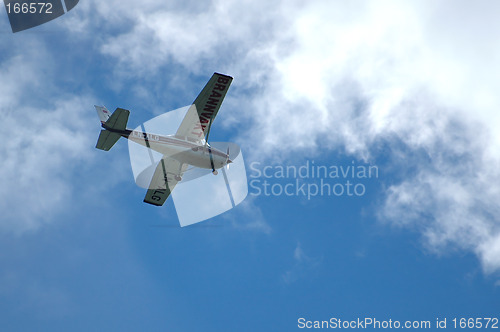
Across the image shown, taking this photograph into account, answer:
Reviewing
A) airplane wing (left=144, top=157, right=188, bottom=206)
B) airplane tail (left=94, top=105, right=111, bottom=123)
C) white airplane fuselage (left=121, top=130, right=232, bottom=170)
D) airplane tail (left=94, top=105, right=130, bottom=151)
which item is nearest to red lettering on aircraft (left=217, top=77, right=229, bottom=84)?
white airplane fuselage (left=121, top=130, right=232, bottom=170)

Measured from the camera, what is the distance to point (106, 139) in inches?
1721

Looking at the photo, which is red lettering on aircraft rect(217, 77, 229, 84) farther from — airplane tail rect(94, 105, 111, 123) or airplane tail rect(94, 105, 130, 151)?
airplane tail rect(94, 105, 111, 123)

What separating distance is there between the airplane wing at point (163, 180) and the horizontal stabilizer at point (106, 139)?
21.4ft

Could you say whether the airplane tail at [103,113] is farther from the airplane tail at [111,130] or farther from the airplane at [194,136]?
the airplane tail at [111,130]

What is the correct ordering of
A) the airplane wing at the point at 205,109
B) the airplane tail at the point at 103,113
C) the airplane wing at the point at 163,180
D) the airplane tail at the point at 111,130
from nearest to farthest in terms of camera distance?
1. the airplane tail at the point at 111,130
2. the airplane wing at the point at 205,109
3. the airplane tail at the point at 103,113
4. the airplane wing at the point at 163,180

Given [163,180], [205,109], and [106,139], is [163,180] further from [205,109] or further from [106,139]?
[205,109]

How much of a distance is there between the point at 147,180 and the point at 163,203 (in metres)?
2.80

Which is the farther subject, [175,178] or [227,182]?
[175,178]

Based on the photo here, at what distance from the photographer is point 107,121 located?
43.5m

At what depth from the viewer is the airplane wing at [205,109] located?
44.7 meters

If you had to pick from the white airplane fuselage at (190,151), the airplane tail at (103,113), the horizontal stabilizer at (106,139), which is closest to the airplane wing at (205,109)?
the white airplane fuselage at (190,151)

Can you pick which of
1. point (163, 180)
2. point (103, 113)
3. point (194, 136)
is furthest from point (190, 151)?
point (103, 113)

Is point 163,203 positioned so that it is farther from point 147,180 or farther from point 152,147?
point 152,147

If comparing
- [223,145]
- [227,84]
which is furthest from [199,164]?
[227,84]
